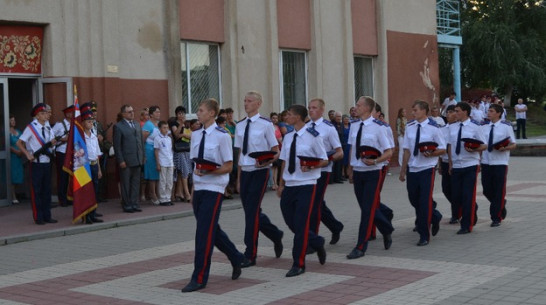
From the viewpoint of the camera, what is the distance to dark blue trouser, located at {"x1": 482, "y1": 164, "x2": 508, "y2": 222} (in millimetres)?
12703

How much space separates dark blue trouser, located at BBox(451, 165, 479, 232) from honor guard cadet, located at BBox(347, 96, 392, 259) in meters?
1.84

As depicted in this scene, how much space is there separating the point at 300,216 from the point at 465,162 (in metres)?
3.78

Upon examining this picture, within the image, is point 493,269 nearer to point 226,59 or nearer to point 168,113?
point 168,113

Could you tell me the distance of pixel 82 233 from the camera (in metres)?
13.6

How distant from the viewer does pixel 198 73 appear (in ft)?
65.8

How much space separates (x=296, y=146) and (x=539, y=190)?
956 centimetres

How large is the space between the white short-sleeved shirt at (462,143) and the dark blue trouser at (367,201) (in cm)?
225

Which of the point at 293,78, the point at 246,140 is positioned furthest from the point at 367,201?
the point at 293,78

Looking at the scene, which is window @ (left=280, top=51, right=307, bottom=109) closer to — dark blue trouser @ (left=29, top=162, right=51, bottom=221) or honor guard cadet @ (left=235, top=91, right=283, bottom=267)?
dark blue trouser @ (left=29, top=162, right=51, bottom=221)

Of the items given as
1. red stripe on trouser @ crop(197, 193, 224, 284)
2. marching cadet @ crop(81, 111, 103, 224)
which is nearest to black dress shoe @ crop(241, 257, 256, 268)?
red stripe on trouser @ crop(197, 193, 224, 284)

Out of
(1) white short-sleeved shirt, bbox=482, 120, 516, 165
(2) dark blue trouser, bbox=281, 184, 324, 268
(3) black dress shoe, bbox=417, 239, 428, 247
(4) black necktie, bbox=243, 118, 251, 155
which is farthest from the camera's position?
(1) white short-sleeved shirt, bbox=482, 120, 516, 165

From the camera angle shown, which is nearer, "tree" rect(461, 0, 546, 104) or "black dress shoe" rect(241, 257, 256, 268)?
"black dress shoe" rect(241, 257, 256, 268)

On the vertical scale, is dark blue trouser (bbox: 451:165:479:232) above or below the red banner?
below

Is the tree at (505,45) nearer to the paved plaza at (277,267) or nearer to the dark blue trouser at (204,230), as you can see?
the paved plaza at (277,267)
